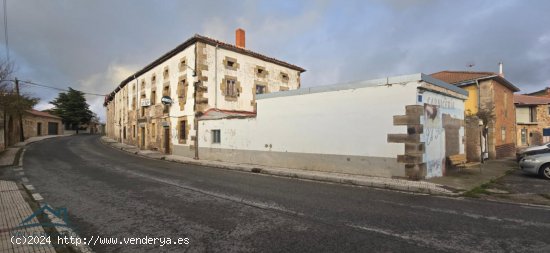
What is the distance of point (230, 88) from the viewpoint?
18719 millimetres

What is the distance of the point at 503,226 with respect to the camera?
450 centimetres

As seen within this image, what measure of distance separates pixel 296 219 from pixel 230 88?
15050 mm

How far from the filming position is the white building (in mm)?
8930

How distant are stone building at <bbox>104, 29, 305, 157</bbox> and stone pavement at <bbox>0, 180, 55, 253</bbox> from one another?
1035cm

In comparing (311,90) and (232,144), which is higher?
(311,90)

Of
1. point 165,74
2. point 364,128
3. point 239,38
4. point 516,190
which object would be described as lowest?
point 516,190

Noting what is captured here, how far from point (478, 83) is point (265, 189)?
55.5 feet

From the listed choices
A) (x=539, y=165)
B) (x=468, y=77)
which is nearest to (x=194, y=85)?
(x=539, y=165)

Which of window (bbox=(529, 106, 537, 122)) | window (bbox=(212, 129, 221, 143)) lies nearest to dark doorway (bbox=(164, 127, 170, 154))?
window (bbox=(212, 129, 221, 143))

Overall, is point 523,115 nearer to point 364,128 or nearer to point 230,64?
point 364,128

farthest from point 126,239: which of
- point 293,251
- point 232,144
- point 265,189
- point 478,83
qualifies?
point 478,83

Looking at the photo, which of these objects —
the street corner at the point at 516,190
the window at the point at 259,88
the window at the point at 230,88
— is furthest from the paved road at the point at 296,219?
the window at the point at 259,88

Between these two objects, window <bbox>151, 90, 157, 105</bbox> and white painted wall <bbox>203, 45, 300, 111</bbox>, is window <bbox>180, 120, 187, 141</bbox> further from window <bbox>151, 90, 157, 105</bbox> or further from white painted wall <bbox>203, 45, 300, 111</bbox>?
window <bbox>151, 90, 157, 105</bbox>

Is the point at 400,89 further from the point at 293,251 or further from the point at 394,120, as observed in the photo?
the point at 293,251
